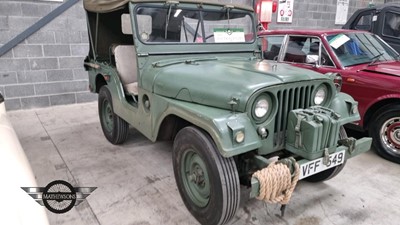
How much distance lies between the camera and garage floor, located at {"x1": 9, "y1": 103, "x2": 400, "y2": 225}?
2350 mm

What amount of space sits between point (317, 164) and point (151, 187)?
151cm

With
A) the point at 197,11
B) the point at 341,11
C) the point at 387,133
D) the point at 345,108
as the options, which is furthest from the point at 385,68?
the point at 341,11

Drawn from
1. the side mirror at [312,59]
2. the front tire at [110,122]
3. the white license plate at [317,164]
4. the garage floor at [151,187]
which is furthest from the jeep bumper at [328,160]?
the front tire at [110,122]

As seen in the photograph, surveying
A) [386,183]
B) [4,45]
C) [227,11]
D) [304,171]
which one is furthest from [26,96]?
[386,183]

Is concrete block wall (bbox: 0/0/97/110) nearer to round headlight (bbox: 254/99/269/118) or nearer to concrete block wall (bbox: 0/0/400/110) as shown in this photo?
concrete block wall (bbox: 0/0/400/110)

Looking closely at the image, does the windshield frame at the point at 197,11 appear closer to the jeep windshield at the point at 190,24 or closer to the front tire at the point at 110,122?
the jeep windshield at the point at 190,24

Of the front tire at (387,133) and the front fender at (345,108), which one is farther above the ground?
the front fender at (345,108)

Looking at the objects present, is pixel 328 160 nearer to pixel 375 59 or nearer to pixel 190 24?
pixel 190 24

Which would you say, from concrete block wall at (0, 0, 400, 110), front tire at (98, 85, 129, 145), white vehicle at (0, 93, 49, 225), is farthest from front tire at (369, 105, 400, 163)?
concrete block wall at (0, 0, 400, 110)

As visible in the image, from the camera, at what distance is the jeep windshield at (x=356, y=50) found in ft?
12.4

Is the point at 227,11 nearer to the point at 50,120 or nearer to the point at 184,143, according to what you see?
the point at 184,143

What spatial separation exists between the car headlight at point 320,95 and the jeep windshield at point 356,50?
158 cm

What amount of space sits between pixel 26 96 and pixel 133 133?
105 inches

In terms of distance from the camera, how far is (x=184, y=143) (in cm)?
220
